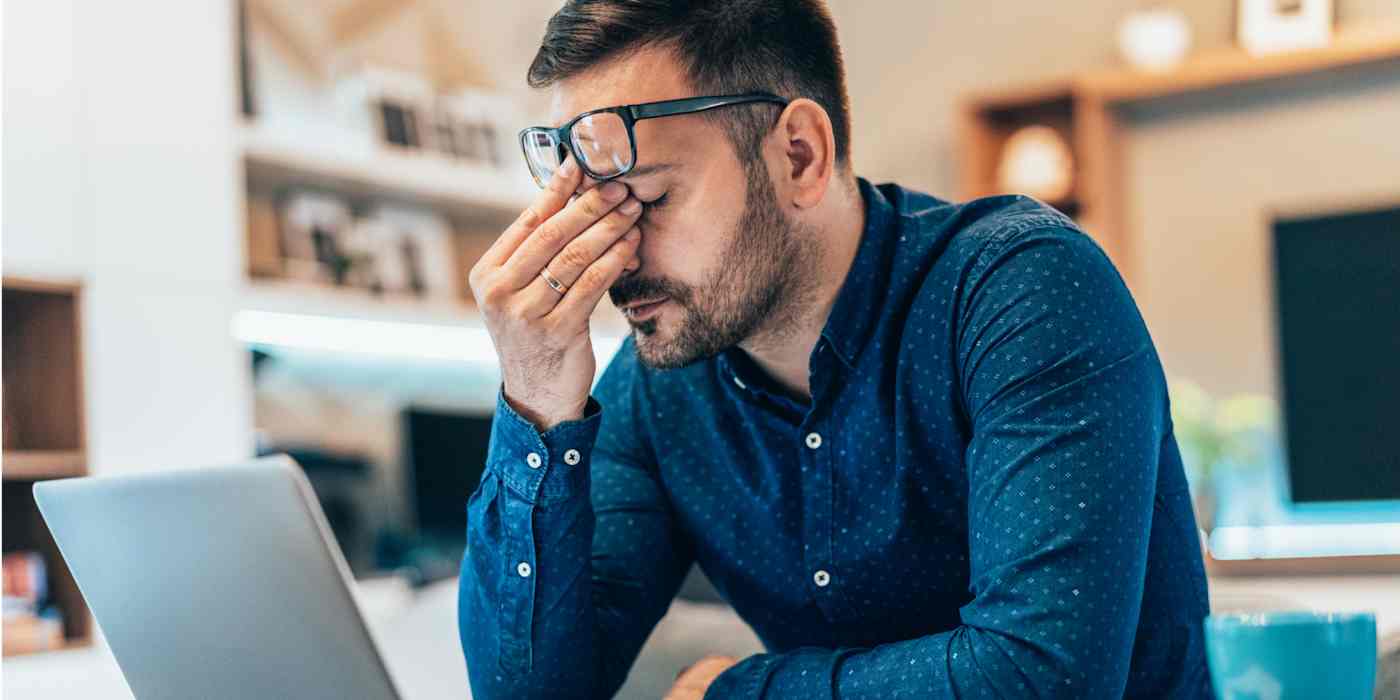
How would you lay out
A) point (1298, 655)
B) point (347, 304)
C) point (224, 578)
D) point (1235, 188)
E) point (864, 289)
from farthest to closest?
point (1235, 188)
point (347, 304)
point (864, 289)
point (224, 578)
point (1298, 655)

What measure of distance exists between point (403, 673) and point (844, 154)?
2.56 feet

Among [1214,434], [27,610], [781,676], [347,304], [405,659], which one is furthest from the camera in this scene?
[1214,434]

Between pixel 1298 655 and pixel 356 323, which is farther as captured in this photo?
pixel 356 323

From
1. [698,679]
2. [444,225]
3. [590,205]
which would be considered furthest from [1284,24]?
[698,679]

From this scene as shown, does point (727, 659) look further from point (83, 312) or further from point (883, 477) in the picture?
point (83, 312)

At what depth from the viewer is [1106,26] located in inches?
161

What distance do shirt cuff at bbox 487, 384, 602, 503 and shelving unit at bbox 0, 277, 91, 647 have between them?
5.30 ft

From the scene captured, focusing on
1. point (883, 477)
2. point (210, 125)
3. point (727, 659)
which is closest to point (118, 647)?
point (727, 659)

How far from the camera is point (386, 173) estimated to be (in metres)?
3.24

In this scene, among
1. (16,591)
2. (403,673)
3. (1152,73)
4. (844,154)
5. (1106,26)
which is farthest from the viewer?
(1106,26)

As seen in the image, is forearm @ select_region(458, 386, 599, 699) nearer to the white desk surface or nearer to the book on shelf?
the white desk surface

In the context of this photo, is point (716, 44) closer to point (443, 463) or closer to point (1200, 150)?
point (443, 463)

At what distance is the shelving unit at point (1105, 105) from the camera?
3.58 metres

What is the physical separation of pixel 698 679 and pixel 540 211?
0.44 m
